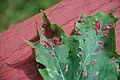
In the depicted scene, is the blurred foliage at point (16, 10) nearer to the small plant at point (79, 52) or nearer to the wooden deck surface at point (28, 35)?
the wooden deck surface at point (28, 35)

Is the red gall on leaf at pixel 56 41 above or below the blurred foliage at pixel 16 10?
below

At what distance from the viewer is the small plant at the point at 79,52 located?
103cm

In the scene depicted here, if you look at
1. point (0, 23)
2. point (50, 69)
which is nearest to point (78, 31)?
point (50, 69)

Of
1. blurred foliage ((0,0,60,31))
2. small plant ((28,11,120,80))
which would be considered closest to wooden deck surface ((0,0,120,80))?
small plant ((28,11,120,80))

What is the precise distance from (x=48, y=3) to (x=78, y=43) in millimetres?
636

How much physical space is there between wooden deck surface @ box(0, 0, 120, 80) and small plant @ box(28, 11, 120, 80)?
2.8 inches

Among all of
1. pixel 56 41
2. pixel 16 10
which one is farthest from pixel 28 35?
pixel 16 10

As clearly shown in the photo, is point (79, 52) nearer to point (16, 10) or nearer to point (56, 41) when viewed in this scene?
point (56, 41)

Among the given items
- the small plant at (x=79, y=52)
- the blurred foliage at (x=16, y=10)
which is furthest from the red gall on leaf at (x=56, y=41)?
the blurred foliage at (x=16, y=10)

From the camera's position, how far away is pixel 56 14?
3.86 feet

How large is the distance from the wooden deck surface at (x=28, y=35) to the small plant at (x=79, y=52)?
71mm

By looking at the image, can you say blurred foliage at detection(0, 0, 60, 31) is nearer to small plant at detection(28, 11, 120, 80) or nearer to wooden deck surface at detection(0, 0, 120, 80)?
wooden deck surface at detection(0, 0, 120, 80)

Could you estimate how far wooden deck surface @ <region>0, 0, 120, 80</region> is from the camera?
1.08 meters

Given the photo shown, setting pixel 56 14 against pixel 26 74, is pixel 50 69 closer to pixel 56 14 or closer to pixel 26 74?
pixel 26 74
